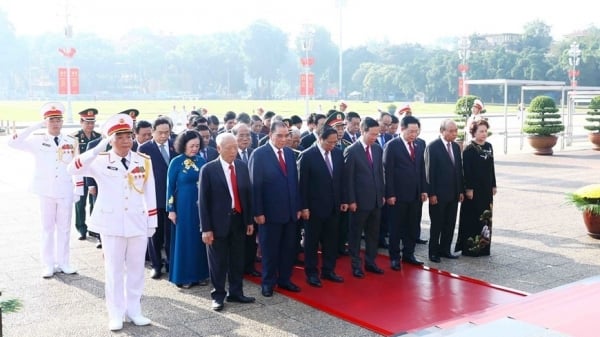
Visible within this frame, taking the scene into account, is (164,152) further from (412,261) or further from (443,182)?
(443,182)

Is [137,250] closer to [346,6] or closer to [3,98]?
[346,6]

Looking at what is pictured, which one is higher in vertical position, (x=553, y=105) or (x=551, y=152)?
(x=553, y=105)

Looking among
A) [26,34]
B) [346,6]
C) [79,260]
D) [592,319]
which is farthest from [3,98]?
[592,319]

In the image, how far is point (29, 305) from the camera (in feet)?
18.7

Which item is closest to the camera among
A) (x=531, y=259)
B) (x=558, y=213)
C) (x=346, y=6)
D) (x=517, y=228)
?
(x=531, y=259)

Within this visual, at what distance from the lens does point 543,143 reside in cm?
1850

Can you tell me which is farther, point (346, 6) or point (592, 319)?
point (346, 6)

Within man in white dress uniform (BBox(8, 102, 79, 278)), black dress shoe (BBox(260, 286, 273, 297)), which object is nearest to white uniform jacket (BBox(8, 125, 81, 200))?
man in white dress uniform (BBox(8, 102, 79, 278))

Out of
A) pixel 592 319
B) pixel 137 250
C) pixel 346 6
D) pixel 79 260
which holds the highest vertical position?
pixel 346 6

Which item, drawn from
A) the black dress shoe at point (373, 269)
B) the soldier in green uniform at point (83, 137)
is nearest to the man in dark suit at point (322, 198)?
the black dress shoe at point (373, 269)

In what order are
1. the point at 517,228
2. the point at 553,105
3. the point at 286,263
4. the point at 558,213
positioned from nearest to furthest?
the point at 286,263, the point at 517,228, the point at 558,213, the point at 553,105

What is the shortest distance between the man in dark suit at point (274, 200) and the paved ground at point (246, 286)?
0.37 metres

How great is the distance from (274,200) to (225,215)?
0.57 metres

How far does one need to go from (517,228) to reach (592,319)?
715cm
